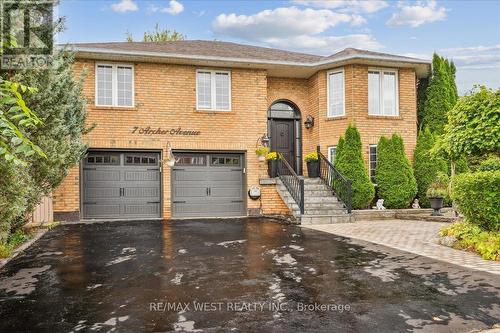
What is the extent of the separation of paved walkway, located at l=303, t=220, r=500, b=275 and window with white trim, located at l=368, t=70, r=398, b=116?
14.3 feet

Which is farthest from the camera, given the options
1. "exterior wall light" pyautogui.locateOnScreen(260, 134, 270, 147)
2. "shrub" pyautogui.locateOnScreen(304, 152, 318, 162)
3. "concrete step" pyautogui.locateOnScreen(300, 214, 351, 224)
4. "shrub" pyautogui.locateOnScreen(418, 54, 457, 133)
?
"shrub" pyautogui.locateOnScreen(418, 54, 457, 133)

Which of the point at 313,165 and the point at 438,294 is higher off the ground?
the point at 313,165

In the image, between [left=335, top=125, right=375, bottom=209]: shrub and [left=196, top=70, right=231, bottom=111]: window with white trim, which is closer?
[left=335, top=125, right=375, bottom=209]: shrub

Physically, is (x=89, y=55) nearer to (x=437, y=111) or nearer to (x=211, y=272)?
(x=211, y=272)

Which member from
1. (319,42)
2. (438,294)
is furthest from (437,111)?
(319,42)

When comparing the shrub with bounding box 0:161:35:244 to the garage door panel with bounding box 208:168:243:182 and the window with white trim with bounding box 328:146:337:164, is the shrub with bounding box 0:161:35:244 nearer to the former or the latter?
the garage door panel with bounding box 208:168:243:182

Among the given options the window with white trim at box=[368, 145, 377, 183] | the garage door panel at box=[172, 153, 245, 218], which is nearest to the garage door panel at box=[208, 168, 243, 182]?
the garage door panel at box=[172, 153, 245, 218]

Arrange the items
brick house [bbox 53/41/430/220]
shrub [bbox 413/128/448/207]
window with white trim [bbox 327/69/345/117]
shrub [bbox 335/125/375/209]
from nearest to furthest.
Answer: brick house [bbox 53/41/430/220], shrub [bbox 335/125/375/209], shrub [bbox 413/128/448/207], window with white trim [bbox 327/69/345/117]

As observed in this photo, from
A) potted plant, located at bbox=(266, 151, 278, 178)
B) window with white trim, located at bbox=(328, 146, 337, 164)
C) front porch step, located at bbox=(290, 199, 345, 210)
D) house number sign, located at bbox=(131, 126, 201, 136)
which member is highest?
house number sign, located at bbox=(131, 126, 201, 136)

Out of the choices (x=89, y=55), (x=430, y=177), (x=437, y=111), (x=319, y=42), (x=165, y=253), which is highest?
(x=319, y=42)

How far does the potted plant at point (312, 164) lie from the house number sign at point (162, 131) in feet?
13.0

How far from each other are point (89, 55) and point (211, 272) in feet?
31.0

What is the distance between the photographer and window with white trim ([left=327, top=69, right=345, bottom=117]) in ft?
46.1

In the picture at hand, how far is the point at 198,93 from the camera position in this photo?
13445 mm
